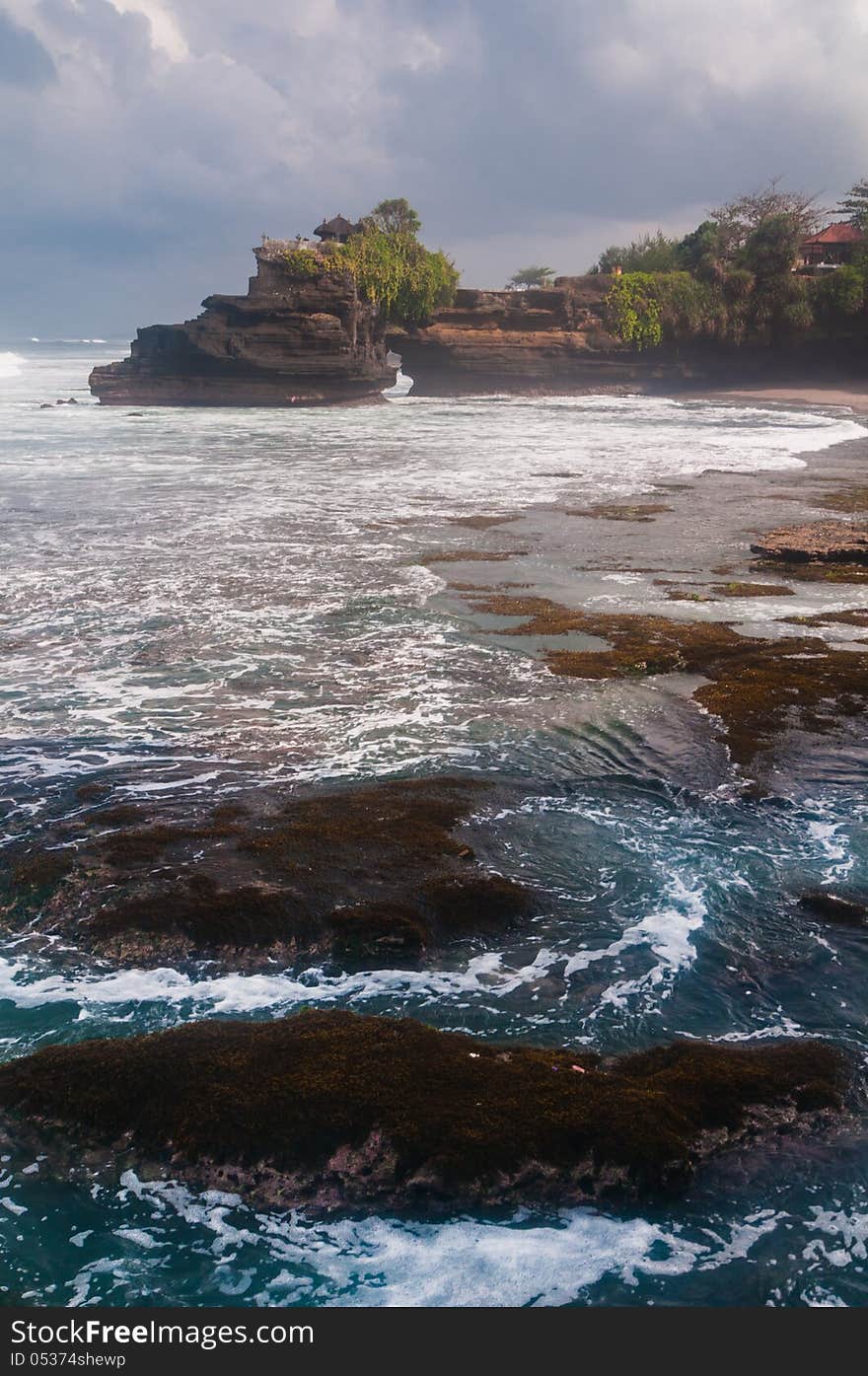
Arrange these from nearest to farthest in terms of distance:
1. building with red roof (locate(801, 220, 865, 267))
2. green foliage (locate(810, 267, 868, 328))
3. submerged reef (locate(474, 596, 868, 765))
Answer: submerged reef (locate(474, 596, 868, 765))
green foliage (locate(810, 267, 868, 328))
building with red roof (locate(801, 220, 865, 267))

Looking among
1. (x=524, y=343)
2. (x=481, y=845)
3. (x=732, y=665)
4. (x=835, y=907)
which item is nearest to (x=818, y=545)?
(x=732, y=665)

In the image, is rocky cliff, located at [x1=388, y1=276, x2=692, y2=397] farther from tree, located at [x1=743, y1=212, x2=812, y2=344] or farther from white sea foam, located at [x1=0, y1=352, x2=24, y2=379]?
white sea foam, located at [x1=0, y1=352, x2=24, y2=379]

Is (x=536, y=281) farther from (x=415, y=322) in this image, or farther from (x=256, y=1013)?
(x=256, y=1013)

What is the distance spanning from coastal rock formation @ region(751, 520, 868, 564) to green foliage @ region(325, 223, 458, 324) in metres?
51.5

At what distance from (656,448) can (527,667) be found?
22633 millimetres

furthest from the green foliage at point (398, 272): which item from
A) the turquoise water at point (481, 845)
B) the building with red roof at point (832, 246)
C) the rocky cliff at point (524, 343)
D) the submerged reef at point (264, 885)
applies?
the submerged reef at point (264, 885)

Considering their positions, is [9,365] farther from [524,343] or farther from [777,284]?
[777,284]

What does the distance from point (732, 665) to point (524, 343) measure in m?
61.7

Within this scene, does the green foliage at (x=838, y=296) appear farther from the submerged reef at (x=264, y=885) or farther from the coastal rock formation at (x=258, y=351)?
the submerged reef at (x=264, y=885)

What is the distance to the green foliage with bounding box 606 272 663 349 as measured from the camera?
6750 cm

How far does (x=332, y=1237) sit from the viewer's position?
11.3 ft

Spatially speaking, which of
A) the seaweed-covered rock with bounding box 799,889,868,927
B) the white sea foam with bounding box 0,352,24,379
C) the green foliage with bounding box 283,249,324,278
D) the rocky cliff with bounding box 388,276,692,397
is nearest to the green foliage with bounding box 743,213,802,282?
the rocky cliff with bounding box 388,276,692,397

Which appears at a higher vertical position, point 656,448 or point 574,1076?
point 656,448

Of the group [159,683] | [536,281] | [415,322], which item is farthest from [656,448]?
[536,281]
